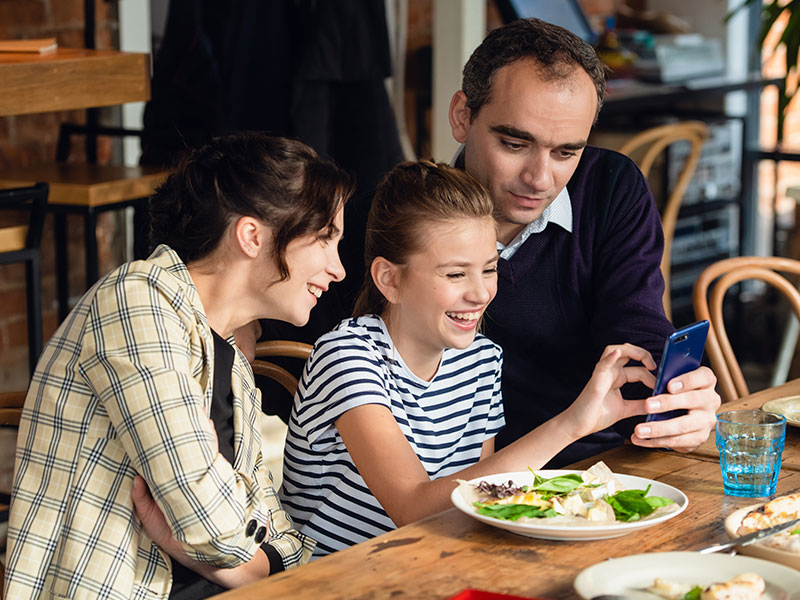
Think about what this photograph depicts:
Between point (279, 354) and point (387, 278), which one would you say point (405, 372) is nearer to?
point (387, 278)

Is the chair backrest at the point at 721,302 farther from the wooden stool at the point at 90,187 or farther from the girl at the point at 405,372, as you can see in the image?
the wooden stool at the point at 90,187

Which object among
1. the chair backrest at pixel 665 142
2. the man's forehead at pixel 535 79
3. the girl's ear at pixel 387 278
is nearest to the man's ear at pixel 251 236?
the girl's ear at pixel 387 278

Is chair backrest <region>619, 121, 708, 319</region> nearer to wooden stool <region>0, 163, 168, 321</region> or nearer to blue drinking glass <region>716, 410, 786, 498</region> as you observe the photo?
wooden stool <region>0, 163, 168, 321</region>

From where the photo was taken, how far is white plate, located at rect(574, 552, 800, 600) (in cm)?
107

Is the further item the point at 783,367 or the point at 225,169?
the point at 783,367

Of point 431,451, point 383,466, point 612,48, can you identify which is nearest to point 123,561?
point 383,466

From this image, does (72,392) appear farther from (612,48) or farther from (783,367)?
(612,48)

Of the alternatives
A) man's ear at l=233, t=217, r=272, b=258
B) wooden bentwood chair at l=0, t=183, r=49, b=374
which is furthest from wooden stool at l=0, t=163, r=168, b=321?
man's ear at l=233, t=217, r=272, b=258

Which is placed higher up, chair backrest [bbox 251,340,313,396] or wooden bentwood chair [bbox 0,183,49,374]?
wooden bentwood chair [bbox 0,183,49,374]

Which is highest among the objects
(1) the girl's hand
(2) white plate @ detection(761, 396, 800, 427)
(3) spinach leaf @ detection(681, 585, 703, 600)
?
(1) the girl's hand

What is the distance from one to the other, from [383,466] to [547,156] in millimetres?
621

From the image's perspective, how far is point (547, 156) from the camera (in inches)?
72.6

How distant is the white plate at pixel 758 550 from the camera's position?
3.73 ft

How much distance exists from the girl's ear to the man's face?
27 cm
